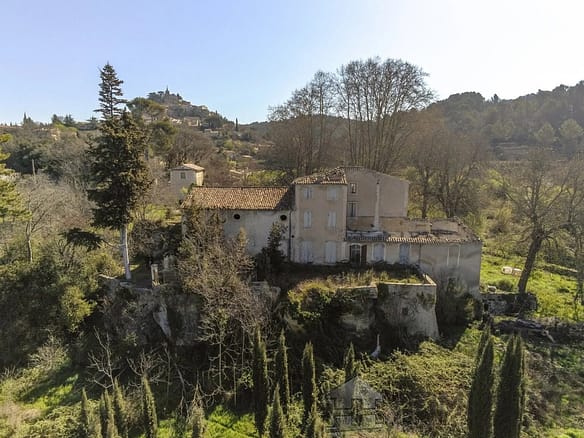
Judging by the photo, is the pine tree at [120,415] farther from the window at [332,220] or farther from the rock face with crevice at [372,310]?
Answer: the window at [332,220]

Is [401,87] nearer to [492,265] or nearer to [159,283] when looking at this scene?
[492,265]

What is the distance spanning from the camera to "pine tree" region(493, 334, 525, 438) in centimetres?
1123

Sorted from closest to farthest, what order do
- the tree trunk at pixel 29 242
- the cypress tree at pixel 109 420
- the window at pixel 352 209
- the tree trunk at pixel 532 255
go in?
the cypress tree at pixel 109 420
the tree trunk at pixel 29 242
the tree trunk at pixel 532 255
the window at pixel 352 209

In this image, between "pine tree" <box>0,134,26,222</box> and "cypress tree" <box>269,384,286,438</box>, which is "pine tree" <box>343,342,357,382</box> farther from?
"pine tree" <box>0,134,26,222</box>

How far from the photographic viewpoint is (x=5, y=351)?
19734 mm

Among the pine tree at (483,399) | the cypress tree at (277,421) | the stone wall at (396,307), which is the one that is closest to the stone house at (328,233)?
the stone wall at (396,307)

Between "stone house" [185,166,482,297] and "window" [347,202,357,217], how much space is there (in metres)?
1.85

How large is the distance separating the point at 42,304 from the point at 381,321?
19269 mm

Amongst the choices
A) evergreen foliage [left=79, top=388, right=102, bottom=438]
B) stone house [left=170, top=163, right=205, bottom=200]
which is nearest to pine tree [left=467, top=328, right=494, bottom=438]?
evergreen foliage [left=79, top=388, right=102, bottom=438]

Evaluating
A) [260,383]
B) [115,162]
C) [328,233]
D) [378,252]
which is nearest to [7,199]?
[115,162]

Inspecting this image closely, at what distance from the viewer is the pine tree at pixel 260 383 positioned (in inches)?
557

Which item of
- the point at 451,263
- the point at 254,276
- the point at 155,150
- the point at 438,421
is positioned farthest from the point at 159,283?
the point at 155,150

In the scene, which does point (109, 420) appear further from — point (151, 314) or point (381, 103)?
point (381, 103)

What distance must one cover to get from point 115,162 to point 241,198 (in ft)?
25.0
